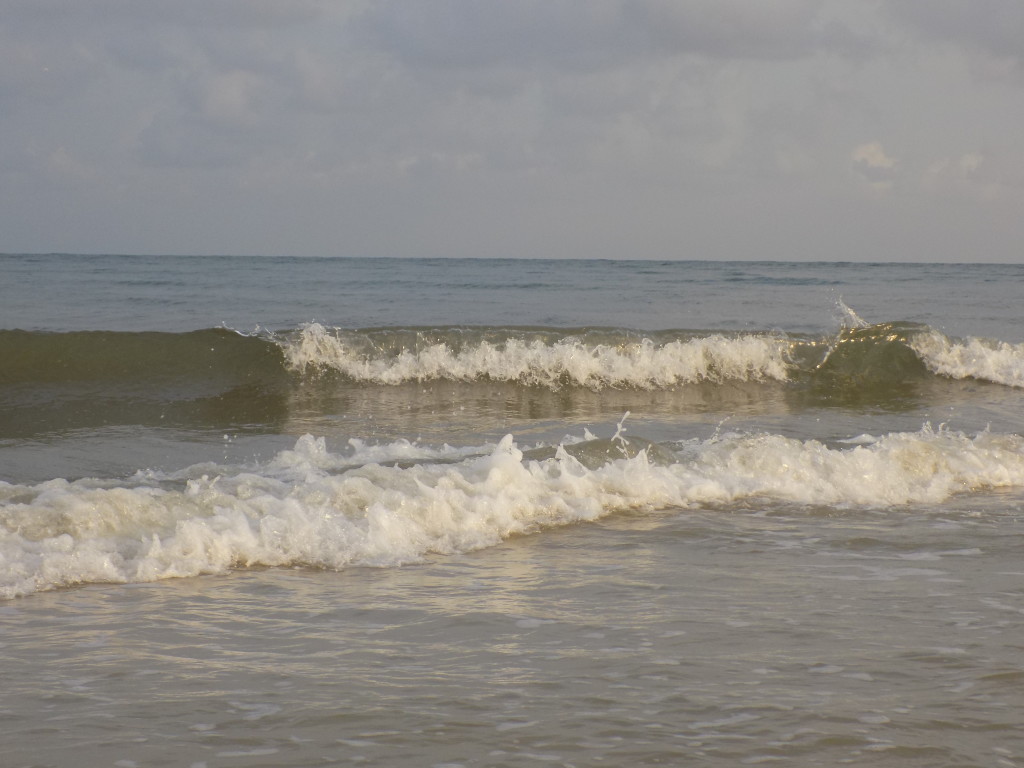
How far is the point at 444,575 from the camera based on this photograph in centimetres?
461

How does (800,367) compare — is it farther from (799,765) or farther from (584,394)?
(799,765)

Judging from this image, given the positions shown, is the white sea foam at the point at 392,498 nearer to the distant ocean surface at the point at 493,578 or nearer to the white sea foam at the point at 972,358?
the distant ocean surface at the point at 493,578

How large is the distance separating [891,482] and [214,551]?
→ 471 cm

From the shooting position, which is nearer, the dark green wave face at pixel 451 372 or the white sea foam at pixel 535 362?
the dark green wave face at pixel 451 372

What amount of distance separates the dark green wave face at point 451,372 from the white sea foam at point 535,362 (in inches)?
0.8

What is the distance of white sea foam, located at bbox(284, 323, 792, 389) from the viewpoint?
13.0 m

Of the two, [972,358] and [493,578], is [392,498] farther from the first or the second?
[972,358]

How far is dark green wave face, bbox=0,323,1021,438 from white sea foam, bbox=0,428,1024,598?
3.53m

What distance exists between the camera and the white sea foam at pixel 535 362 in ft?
42.7

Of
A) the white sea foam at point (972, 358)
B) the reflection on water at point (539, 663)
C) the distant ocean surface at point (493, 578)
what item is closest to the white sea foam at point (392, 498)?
the distant ocean surface at point (493, 578)

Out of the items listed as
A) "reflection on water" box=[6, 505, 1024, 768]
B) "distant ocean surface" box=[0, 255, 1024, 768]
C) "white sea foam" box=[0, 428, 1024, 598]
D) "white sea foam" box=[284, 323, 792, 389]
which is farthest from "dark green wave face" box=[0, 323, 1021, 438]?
"reflection on water" box=[6, 505, 1024, 768]

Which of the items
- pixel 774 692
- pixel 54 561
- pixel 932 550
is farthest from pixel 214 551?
pixel 932 550

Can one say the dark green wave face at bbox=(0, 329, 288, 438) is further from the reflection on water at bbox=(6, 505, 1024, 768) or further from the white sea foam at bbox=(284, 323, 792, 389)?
the reflection on water at bbox=(6, 505, 1024, 768)

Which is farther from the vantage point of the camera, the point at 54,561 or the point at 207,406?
the point at 207,406
